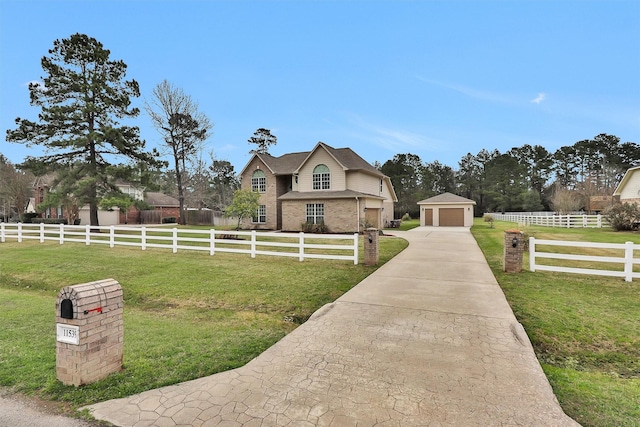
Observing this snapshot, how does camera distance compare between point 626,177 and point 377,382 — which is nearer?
point 377,382

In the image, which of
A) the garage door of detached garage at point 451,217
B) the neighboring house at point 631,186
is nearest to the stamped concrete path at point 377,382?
the neighboring house at point 631,186

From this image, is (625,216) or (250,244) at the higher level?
(625,216)

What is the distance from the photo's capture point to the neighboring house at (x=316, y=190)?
23.6 meters

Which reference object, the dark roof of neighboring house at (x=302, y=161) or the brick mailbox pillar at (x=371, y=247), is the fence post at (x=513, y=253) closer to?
the brick mailbox pillar at (x=371, y=247)

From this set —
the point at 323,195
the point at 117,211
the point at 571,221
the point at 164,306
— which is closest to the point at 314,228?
the point at 323,195

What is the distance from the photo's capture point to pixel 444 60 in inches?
685

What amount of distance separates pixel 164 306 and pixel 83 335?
165 inches

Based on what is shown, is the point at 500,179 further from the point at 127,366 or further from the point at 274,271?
the point at 127,366

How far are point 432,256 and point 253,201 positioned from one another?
1266 centimetres

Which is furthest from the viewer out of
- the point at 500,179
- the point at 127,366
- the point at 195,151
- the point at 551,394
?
the point at 500,179

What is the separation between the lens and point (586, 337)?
17.2 feet

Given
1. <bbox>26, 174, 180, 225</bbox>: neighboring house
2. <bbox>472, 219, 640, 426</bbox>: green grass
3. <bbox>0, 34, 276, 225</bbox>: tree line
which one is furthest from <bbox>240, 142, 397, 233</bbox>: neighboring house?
<bbox>26, 174, 180, 225</bbox>: neighboring house

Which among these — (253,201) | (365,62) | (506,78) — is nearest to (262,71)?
(365,62)

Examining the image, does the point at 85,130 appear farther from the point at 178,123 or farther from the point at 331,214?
the point at 331,214
